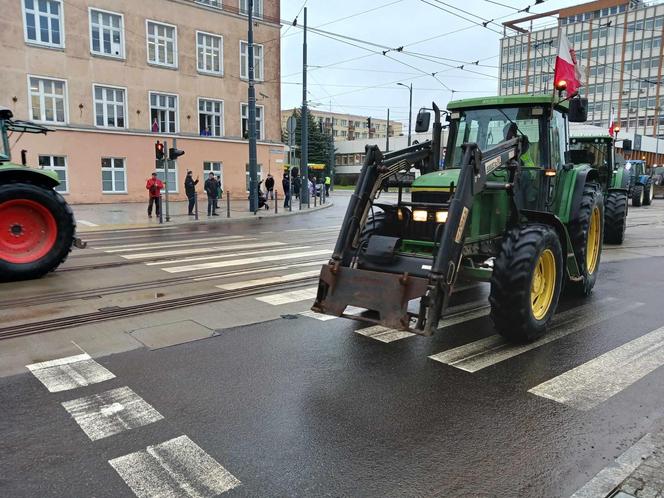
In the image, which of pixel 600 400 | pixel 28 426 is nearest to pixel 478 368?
pixel 600 400

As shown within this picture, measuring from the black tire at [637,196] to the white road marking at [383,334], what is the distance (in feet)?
95.6

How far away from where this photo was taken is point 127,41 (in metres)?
29.5

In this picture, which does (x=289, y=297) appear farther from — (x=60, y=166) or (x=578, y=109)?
(x=60, y=166)

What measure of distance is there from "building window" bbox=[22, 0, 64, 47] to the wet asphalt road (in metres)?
27.6

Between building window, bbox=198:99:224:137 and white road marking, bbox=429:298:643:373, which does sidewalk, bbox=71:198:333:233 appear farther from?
white road marking, bbox=429:298:643:373

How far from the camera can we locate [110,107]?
29.5m

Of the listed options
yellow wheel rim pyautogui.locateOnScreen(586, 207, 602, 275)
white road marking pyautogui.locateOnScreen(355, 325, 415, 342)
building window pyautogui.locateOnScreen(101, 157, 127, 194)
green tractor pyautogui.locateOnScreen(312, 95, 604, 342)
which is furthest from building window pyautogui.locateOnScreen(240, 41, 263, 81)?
white road marking pyautogui.locateOnScreen(355, 325, 415, 342)

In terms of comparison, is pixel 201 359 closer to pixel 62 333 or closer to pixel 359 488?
pixel 62 333

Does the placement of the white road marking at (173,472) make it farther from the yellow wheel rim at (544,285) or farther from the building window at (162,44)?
the building window at (162,44)

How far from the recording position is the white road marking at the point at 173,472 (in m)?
3.06

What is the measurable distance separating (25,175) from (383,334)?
678 centimetres

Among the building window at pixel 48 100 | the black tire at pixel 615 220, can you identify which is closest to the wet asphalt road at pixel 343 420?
the black tire at pixel 615 220

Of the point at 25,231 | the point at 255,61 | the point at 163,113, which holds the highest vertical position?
the point at 255,61

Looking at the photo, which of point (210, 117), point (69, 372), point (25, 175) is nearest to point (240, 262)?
point (25, 175)
